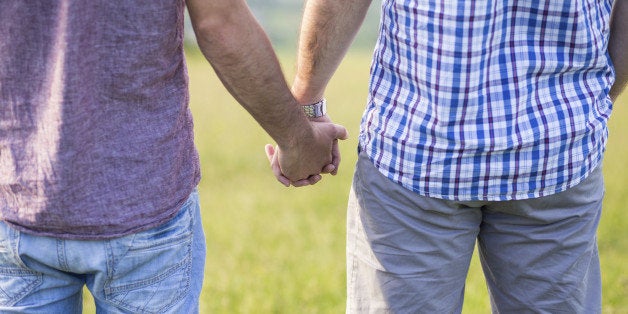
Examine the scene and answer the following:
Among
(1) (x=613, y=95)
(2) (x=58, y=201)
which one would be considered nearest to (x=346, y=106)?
(1) (x=613, y=95)

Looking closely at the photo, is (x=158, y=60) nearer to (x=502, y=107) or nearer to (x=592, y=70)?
Result: (x=502, y=107)

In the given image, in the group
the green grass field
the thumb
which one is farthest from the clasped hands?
the green grass field

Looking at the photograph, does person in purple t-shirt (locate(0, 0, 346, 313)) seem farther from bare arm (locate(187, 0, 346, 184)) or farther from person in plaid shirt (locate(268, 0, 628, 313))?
person in plaid shirt (locate(268, 0, 628, 313))

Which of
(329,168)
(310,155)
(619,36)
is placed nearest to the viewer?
(619,36)

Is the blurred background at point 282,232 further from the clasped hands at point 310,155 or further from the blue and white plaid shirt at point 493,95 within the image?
the blue and white plaid shirt at point 493,95

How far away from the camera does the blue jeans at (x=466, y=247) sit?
1945mm

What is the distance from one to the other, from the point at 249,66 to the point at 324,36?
375mm

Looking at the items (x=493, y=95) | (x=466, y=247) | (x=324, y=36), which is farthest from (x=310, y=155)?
(x=493, y=95)

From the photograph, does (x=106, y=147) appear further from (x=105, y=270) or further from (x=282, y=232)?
(x=282, y=232)

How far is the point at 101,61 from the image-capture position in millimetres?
1553

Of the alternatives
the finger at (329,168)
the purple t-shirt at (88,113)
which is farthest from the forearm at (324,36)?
the purple t-shirt at (88,113)

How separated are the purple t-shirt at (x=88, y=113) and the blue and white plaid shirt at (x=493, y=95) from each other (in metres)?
0.53

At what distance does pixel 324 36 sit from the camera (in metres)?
2.11

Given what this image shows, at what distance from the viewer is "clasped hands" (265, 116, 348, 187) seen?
2.18 metres
